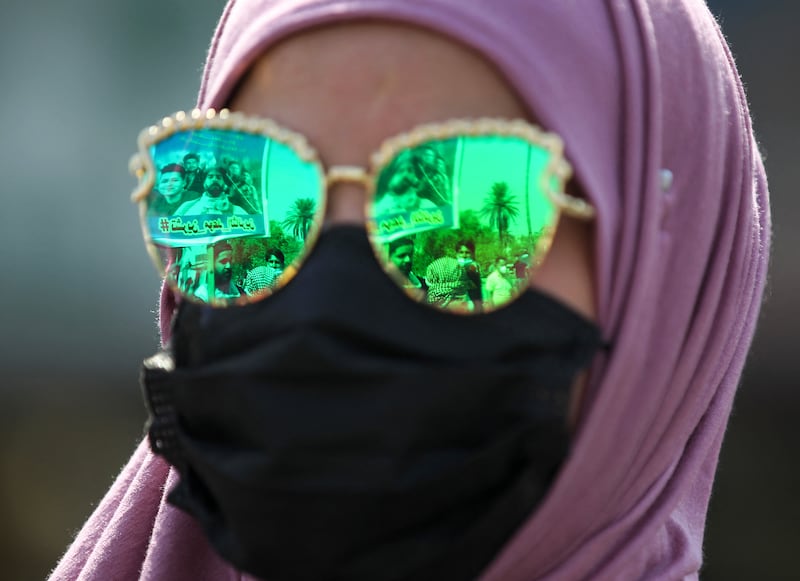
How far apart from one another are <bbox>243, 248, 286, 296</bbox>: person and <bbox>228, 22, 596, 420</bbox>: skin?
0.12m

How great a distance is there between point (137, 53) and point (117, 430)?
2031 millimetres

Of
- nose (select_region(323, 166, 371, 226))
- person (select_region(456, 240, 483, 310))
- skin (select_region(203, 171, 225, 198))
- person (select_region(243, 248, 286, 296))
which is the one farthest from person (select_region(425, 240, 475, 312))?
skin (select_region(203, 171, 225, 198))

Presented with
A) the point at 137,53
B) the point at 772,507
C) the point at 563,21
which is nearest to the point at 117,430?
the point at 137,53

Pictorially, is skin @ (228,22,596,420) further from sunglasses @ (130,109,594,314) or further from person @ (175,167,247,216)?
person @ (175,167,247,216)

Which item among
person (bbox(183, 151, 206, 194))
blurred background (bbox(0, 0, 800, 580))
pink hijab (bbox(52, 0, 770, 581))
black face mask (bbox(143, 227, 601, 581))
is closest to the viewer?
black face mask (bbox(143, 227, 601, 581))

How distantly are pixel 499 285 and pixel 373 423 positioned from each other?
25 cm

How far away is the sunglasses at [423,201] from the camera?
1170 millimetres

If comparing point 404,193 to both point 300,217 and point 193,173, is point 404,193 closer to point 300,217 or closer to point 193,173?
point 300,217

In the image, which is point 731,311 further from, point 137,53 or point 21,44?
point 21,44

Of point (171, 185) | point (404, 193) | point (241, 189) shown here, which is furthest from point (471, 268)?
point (171, 185)

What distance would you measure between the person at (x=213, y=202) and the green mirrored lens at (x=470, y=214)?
0.82 feet

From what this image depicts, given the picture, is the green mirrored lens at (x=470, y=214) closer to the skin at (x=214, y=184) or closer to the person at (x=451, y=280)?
the person at (x=451, y=280)

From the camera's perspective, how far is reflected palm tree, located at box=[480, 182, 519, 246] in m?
1.18

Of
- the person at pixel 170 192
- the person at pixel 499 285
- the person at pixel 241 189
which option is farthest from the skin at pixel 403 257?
the person at pixel 170 192
